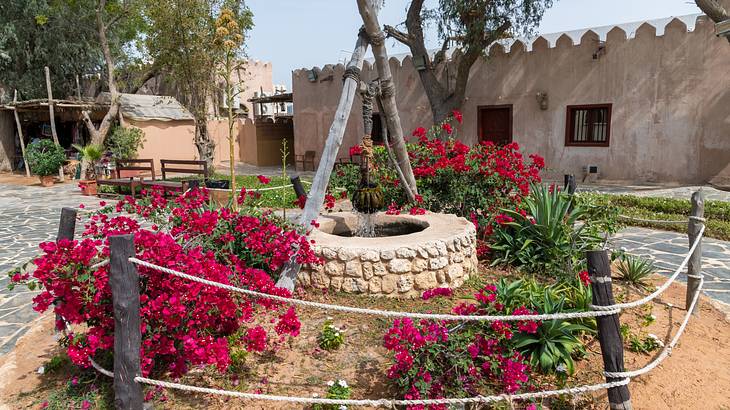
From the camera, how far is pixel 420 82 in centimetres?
1572

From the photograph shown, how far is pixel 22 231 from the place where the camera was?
871cm

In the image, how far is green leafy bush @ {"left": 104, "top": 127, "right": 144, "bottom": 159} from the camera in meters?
16.5

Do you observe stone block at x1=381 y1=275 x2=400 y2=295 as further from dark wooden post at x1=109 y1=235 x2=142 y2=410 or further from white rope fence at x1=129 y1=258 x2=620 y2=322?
dark wooden post at x1=109 y1=235 x2=142 y2=410

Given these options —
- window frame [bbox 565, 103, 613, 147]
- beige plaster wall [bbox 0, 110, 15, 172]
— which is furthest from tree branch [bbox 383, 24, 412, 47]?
beige plaster wall [bbox 0, 110, 15, 172]

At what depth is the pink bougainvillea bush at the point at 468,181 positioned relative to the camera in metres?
6.48

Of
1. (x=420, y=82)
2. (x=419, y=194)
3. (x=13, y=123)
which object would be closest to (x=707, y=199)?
(x=419, y=194)

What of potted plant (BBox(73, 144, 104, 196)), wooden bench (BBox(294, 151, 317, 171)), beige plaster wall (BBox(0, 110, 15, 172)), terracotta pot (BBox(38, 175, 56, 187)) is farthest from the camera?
beige plaster wall (BBox(0, 110, 15, 172))

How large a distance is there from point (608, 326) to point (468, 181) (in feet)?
13.4

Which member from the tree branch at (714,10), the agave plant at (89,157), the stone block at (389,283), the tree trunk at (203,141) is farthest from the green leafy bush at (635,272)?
the agave plant at (89,157)

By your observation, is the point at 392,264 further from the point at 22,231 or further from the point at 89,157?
the point at 89,157

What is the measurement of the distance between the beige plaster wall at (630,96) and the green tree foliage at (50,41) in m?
13.5

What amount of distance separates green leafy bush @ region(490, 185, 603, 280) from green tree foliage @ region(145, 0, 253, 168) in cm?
1061

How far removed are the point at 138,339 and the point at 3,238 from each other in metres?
7.08

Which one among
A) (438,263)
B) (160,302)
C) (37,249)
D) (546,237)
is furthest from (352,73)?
(37,249)
